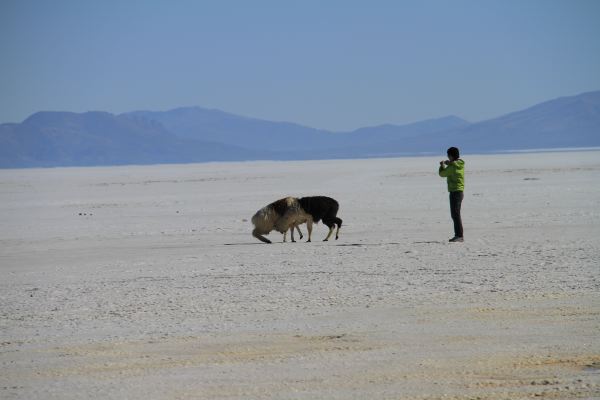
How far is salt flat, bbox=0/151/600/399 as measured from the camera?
730 cm

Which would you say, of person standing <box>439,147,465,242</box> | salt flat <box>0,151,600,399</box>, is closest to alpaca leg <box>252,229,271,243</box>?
salt flat <box>0,151,600,399</box>

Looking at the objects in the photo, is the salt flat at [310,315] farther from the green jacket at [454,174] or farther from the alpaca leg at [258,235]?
the green jacket at [454,174]

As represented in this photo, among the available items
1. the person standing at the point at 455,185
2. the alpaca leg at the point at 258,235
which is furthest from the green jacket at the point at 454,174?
the alpaca leg at the point at 258,235

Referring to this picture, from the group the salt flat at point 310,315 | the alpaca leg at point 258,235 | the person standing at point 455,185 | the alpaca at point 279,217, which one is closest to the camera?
A: the salt flat at point 310,315

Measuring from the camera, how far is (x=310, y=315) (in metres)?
9.94

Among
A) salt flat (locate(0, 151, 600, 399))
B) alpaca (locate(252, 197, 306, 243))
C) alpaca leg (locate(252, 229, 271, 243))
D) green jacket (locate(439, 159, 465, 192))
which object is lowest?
salt flat (locate(0, 151, 600, 399))

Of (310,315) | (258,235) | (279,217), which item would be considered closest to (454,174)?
(279,217)

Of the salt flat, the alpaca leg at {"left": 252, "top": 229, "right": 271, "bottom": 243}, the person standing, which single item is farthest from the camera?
the alpaca leg at {"left": 252, "top": 229, "right": 271, "bottom": 243}

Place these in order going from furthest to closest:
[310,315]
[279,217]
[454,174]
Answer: [279,217], [454,174], [310,315]

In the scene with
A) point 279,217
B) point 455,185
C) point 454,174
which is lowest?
point 279,217

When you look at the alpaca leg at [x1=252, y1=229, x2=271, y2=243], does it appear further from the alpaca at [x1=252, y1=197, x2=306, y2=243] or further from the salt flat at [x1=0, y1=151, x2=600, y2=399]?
the salt flat at [x1=0, y1=151, x2=600, y2=399]

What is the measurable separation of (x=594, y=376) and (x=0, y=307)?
274 inches

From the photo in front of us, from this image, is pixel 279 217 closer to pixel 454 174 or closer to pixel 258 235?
pixel 258 235

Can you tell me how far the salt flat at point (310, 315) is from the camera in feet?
24.0
